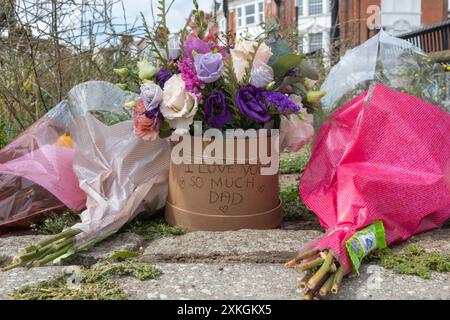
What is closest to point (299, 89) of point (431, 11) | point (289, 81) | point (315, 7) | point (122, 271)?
point (289, 81)

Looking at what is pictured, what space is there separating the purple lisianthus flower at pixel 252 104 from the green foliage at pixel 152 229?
571 mm

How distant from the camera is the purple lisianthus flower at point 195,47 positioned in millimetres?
1821

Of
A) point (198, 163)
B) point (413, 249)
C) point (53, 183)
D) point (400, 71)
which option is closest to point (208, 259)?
point (198, 163)

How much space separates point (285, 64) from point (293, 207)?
2.52 feet

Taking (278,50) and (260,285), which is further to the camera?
(278,50)

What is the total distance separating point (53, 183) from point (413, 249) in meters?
1.46

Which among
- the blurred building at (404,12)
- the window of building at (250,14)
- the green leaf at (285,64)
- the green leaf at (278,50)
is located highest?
the window of building at (250,14)

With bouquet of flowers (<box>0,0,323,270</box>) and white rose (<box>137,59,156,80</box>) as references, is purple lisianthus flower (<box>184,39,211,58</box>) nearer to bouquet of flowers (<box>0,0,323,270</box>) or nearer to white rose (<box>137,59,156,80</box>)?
bouquet of flowers (<box>0,0,323,270</box>)

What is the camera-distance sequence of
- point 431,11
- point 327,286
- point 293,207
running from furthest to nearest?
point 431,11 → point 293,207 → point 327,286

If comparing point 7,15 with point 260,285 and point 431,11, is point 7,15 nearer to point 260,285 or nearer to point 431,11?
point 260,285

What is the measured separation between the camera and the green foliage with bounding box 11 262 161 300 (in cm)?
126

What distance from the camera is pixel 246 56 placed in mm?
1738

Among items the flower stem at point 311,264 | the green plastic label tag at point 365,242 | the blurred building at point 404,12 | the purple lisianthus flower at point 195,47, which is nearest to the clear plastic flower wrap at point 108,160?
the purple lisianthus flower at point 195,47

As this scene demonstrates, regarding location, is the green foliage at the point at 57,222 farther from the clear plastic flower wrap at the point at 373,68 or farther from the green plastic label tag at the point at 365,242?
the clear plastic flower wrap at the point at 373,68
